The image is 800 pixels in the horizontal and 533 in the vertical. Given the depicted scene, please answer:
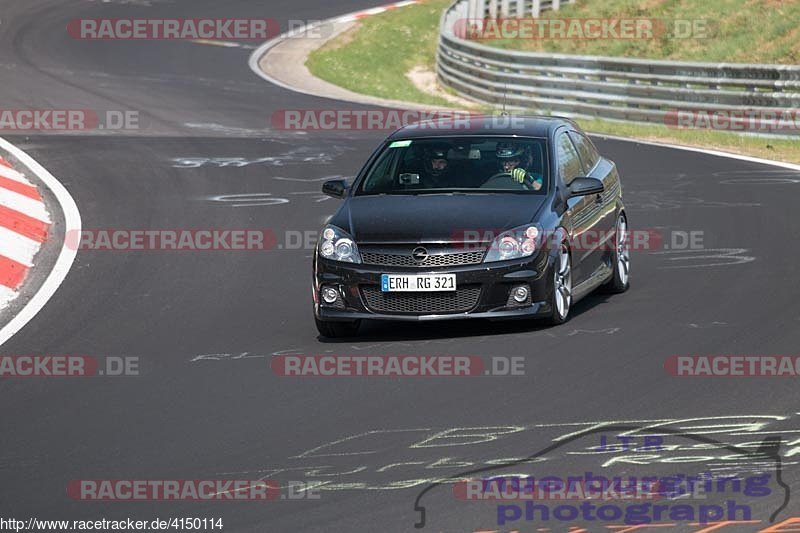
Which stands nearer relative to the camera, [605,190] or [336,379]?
[336,379]

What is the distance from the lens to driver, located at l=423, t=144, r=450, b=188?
11.9m

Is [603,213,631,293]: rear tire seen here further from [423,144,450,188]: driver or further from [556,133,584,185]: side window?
[423,144,450,188]: driver

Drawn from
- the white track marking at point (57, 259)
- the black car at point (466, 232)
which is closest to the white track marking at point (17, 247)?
the white track marking at point (57, 259)

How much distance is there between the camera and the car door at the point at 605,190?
12531mm

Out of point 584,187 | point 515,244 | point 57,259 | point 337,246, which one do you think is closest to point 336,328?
point 337,246

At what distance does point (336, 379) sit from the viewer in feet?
32.2

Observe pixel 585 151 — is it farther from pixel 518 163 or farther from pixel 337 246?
pixel 337 246

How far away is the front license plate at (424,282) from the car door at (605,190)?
205cm

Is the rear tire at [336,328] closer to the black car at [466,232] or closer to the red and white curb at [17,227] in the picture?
the black car at [466,232]

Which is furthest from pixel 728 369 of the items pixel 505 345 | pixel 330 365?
pixel 330 365

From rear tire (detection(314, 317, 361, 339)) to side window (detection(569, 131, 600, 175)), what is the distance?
276cm

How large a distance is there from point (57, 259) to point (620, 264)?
207 inches

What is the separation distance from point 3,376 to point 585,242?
455cm

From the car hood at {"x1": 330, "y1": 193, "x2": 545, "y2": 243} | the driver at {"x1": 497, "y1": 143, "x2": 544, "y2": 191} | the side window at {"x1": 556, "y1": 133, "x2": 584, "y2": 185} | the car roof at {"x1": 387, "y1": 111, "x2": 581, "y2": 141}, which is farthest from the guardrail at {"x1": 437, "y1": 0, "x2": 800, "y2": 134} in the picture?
the car hood at {"x1": 330, "y1": 193, "x2": 545, "y2": 243}
